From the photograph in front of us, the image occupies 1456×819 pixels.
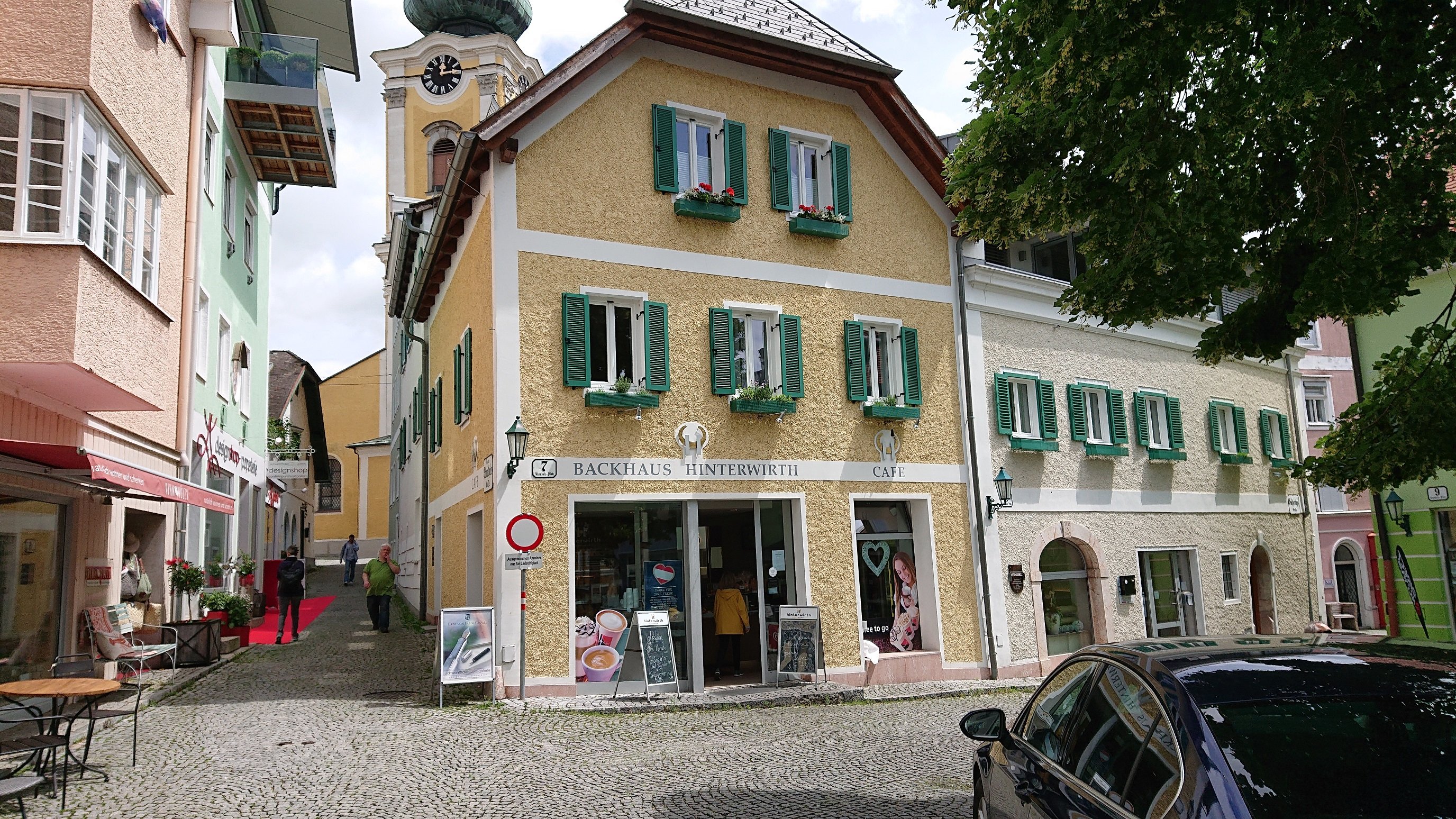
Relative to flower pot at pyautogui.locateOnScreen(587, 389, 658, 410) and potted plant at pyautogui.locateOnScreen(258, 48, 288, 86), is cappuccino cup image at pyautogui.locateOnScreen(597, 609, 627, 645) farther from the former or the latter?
potted plant at pyautogui.locateOnScreen(258, 48, 288, 86)

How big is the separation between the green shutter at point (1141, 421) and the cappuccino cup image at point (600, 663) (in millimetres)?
11437

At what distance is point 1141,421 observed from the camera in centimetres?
1970

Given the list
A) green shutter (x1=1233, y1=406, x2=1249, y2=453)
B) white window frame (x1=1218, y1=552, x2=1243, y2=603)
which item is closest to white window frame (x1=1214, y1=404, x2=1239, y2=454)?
green shutter (x1=1233, y1=406, x2=1249, y2=453)

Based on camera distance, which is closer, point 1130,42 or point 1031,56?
point 1130,42

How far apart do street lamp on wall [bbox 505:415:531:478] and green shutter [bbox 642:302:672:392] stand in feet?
6.14

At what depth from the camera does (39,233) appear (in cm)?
920

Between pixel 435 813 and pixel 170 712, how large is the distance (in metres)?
5.34

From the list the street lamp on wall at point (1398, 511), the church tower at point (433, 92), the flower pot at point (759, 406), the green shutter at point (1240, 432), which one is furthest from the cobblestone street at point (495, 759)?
the church tower at point (433, 92)

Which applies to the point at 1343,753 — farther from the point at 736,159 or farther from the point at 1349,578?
the point at 1349,578

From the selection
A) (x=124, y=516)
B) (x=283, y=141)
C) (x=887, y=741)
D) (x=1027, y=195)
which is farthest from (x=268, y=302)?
(x=1027, y=195)

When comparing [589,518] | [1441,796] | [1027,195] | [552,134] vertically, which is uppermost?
[552,134]

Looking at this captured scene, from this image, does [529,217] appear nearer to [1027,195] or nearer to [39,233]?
[39,233]

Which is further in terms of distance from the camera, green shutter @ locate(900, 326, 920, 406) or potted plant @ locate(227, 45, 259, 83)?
potted plant @ locate(227, 45, 259, 83)

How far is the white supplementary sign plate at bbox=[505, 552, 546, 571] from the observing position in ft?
40.0
